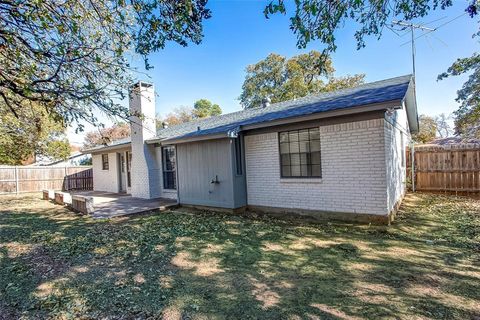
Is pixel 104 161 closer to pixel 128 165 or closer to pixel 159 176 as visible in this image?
pixel 128 165

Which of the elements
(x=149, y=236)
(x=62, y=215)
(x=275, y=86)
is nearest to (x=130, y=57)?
(x=149, y=236)

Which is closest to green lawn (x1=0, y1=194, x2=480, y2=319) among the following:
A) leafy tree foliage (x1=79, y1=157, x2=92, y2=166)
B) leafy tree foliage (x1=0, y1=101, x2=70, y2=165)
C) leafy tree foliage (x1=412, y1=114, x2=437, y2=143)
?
leafy tree foliage (x1=0, y1=101, x2=70, y2=165)

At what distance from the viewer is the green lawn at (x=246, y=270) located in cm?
333

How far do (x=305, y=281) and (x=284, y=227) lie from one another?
3.18 meters

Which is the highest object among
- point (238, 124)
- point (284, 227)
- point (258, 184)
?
point (238, 124)

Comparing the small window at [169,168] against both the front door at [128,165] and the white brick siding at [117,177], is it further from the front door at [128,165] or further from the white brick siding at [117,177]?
the front door at [128,165]

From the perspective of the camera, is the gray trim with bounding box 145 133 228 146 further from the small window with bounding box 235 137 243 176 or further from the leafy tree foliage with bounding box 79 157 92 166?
the leafy tree foliage with bounding box 79 157 92 166

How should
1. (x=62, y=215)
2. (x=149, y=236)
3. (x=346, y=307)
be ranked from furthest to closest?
1. (x=62, y=215)
2. (x=149, y=236)
3. (x=346, y=307)

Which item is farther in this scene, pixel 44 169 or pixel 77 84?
pixel 44 169

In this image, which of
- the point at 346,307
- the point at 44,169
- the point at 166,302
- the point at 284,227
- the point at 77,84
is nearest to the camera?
the point at 346,307

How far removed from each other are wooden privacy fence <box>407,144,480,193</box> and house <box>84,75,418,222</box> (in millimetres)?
2317

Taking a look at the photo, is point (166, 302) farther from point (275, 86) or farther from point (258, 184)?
point (275, 86)

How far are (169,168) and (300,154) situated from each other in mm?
6417

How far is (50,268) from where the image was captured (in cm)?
487
